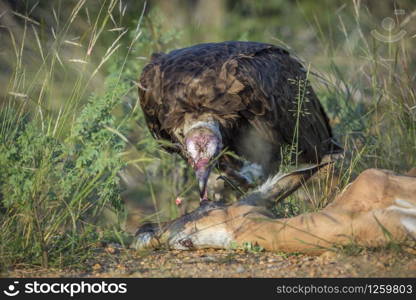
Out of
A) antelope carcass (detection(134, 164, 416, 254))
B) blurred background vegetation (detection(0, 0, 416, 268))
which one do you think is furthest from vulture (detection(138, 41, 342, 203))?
antelope carcass (detection(134, 164, 416, 254))

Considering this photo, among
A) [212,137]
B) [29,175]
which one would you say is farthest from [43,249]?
[212,137]

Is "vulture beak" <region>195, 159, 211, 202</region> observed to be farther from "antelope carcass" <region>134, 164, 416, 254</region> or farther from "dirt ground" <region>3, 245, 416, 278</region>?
"dirt ground" <region>3, 245, 416, 278</region>

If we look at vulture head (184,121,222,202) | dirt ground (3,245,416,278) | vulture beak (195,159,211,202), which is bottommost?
dirt ground (3,245,416,278)

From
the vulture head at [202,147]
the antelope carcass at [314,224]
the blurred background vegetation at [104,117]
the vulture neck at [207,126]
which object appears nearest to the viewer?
the antelope carcass at [314,224]

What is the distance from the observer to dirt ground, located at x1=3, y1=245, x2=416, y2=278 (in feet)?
11.3

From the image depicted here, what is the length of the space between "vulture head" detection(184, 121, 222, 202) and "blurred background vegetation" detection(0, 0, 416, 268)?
0.87 ft

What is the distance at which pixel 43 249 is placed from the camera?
11.8 feet

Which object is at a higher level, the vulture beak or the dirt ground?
the vulture beak

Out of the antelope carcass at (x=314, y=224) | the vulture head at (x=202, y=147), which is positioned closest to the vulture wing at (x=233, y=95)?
the vulture head at (x=202, y=147)

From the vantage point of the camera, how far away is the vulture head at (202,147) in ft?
15.6

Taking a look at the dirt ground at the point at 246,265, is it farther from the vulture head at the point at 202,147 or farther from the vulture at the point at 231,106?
the vulture at the point at 231,106

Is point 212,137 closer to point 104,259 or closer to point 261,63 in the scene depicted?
point 261,63

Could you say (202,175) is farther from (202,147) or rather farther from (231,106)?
(231,106)

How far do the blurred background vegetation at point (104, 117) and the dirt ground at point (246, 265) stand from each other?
119 millimetres
